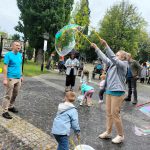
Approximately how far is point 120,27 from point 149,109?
160ft

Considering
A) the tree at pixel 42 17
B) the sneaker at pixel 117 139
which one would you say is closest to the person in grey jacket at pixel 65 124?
the sneaker at pixel 117 139

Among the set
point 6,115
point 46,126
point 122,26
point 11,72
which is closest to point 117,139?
point 46,126

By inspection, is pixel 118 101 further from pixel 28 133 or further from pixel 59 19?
pixel 59 19

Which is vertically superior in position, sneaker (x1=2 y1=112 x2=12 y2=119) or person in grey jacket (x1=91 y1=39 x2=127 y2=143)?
person in grey jacket (x1=91 y1=39 x2=127 y2=143)

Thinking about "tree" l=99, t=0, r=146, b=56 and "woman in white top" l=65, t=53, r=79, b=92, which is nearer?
"woman in white top" l=65, t=53, r=79, b=92

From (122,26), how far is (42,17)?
77.9ft

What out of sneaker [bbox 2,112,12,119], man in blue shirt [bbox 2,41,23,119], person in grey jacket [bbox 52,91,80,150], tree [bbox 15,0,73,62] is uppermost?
tree [bbox 15,0,73,62]

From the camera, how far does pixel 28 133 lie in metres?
6.63

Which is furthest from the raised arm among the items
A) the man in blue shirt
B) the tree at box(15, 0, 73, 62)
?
the tree at box(15, 0, 73, 62)

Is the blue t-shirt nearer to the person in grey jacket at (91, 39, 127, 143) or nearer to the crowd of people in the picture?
the crowd of people

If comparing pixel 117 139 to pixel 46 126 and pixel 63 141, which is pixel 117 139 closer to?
pixel 46 126

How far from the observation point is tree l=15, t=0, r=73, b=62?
1342 inches

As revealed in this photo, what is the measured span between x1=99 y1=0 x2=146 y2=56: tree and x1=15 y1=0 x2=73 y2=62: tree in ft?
63.4

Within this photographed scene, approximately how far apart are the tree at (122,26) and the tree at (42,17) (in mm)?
19338
